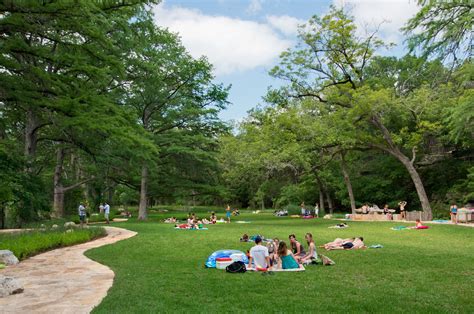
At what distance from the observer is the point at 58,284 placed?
27.8 ft

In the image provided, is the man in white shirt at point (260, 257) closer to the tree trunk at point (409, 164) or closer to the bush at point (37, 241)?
the bush at point (37, 241)

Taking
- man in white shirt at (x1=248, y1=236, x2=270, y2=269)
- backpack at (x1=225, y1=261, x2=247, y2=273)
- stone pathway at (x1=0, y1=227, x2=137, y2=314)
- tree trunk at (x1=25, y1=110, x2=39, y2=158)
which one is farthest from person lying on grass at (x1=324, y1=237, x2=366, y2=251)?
tree trunk at (x1=25, y1=110, x2=39, y2=158)

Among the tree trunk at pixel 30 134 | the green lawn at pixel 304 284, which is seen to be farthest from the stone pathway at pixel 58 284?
the tree trunk at pixel 30 134

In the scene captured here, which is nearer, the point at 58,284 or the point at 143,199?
the point at 58,284

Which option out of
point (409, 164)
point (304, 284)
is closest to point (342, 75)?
point (409, 164)

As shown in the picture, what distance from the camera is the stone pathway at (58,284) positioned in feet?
21.8

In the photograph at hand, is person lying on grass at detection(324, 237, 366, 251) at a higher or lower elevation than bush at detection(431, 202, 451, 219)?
lower

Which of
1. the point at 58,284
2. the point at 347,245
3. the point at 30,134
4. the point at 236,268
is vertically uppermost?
the point at 30,134

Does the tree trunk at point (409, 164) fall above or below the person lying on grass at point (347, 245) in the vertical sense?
above

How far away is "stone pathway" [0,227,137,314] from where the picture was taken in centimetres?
665

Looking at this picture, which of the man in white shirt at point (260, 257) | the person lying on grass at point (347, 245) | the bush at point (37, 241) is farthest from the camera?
the person lying on grass at point (347, 245)

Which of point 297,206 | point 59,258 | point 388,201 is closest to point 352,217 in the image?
point 388,201

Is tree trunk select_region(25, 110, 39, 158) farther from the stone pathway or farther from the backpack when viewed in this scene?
the backpack

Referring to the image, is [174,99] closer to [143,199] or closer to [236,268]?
[143,199]
